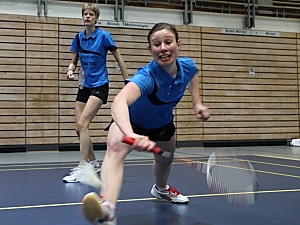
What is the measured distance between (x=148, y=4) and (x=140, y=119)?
8277 millimetres

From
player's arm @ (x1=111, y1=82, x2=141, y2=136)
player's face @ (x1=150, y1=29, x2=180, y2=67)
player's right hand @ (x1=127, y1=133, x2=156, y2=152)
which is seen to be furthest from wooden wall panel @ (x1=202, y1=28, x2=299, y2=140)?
player's right hand @ (x1=127, y1=133, x2=156, y2=152)

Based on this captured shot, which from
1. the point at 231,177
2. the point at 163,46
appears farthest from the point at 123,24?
the point at 231,177

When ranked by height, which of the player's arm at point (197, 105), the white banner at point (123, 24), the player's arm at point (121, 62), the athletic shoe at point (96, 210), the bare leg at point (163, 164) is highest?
the white banner at point (123, 24)

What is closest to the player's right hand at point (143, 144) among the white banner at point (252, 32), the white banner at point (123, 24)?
the white banner at point (123, 24)

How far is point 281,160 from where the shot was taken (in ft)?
22.1

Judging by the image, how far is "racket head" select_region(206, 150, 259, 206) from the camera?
2.63 metres

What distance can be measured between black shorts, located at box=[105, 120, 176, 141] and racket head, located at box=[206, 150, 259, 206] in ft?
1.35

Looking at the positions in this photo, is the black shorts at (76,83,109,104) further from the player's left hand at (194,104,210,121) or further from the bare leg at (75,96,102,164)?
the player's left hand at (194,104,210,121)

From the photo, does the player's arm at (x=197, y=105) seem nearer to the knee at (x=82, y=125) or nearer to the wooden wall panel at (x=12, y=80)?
the knee at (x=82, y=125)

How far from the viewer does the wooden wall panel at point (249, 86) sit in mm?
11055

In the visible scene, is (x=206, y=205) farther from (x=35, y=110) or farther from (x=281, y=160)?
(x=35, y=110)

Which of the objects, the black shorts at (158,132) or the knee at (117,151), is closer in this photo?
the knee at (117,151)

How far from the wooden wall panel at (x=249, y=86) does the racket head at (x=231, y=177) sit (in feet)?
27.0

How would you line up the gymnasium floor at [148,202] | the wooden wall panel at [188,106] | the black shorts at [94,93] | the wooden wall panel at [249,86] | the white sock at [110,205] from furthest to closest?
the wooden wall panel at [249,86] < the wooden wall panel at [188,106] < the black shorts at [94,93] < the gymnasium floor at [148,202] < the white sock at [110,205]
